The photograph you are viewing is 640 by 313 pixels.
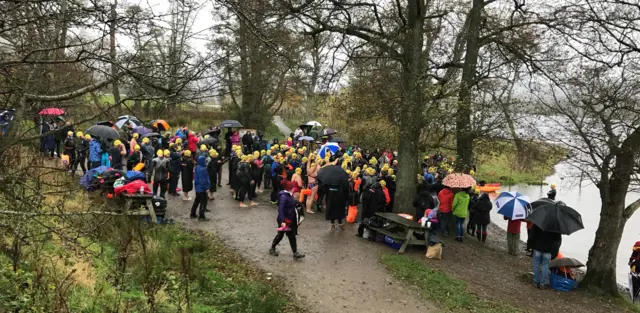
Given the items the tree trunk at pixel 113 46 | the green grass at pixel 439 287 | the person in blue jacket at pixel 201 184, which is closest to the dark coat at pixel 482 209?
the green grass at pixel 439 287

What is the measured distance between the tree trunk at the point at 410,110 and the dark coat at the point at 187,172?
564cm

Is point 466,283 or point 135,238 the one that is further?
point 466,283

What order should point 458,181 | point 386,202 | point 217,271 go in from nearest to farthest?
point 217,271 → point 458,181 → point 386,202

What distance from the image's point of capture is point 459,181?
11.0 meters

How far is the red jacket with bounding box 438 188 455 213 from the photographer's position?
11625 mm

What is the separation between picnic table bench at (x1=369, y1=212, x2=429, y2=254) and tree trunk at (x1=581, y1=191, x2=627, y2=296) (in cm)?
377

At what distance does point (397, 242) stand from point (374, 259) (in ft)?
3.33

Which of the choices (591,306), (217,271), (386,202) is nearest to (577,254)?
(591,306)

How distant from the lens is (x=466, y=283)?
8.58m

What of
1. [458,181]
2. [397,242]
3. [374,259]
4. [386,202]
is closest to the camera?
[374,259]

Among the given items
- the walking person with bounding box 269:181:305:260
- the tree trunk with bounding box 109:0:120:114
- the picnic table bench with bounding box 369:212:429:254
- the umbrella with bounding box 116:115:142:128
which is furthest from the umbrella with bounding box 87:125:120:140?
the tree trunk with bounding box 109:0:120:114

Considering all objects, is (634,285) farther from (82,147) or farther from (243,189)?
(82,147)

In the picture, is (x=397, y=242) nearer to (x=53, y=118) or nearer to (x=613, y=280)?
(x=613, y=280)

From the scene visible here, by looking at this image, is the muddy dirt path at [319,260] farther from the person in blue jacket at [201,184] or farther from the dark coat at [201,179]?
the dark coat at [201,179]
